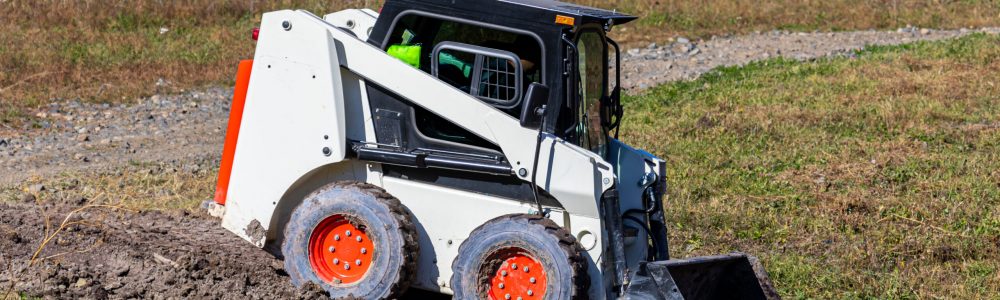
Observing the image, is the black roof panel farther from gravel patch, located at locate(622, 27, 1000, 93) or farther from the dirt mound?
gravel patch, located at locate(622, 27, 1000, 93)

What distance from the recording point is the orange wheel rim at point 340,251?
19.0ft

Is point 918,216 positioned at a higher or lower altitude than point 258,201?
lower

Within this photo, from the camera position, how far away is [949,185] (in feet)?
28.8

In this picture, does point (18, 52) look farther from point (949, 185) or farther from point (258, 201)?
point (949, 185)

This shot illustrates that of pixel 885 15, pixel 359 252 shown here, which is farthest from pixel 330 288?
pixel 885 15

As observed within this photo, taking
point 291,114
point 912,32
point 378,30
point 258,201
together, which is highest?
point 378,30

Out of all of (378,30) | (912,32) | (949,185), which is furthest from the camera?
(912,32)

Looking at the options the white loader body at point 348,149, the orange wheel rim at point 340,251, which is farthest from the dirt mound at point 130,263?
the white loader body at point 348,149

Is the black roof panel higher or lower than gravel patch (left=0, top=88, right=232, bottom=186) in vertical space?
higher

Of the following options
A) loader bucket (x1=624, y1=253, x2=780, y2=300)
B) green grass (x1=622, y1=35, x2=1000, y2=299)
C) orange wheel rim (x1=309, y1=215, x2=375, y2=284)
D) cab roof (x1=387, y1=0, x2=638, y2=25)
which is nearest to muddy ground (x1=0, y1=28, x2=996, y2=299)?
orange wheel rim (x1=309, y1=215, x2=375, y2=284)

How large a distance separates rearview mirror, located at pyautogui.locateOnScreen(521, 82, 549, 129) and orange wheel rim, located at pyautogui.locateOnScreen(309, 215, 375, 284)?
98cm

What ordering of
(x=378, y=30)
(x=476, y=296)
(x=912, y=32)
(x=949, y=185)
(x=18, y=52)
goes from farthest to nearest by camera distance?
(x=912, y=32) < (x=18, y=52) < (x=949, y=185) < (x=378, y=30) < (x=476, y=296)

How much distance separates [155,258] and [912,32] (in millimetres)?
15209

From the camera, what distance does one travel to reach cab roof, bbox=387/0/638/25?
222 inches
